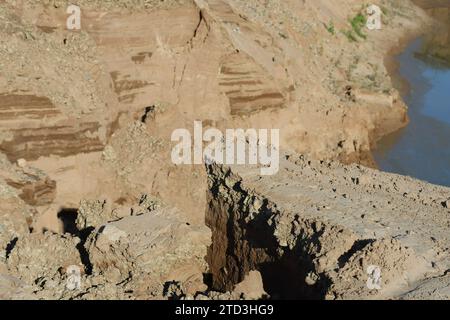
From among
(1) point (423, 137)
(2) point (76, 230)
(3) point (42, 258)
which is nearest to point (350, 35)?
(1) point (423, 137)

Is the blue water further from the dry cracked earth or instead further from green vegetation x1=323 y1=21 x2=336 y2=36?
green vegetation x1=323 y1=21 x2=336 y2=36

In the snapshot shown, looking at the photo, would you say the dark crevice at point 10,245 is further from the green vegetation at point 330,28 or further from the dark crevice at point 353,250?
the green vegetation at point 330,28

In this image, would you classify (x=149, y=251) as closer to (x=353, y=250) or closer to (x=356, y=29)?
(x=353, y=250)

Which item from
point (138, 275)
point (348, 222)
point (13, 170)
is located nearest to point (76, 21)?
point (13, 170)

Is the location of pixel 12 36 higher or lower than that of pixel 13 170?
higher

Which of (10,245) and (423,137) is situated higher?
(10,245)

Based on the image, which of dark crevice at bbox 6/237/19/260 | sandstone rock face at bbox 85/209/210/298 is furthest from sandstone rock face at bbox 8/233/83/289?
sandstone rock face at bbox 85/209/210/298

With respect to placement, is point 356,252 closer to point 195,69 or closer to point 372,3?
point 195,69
